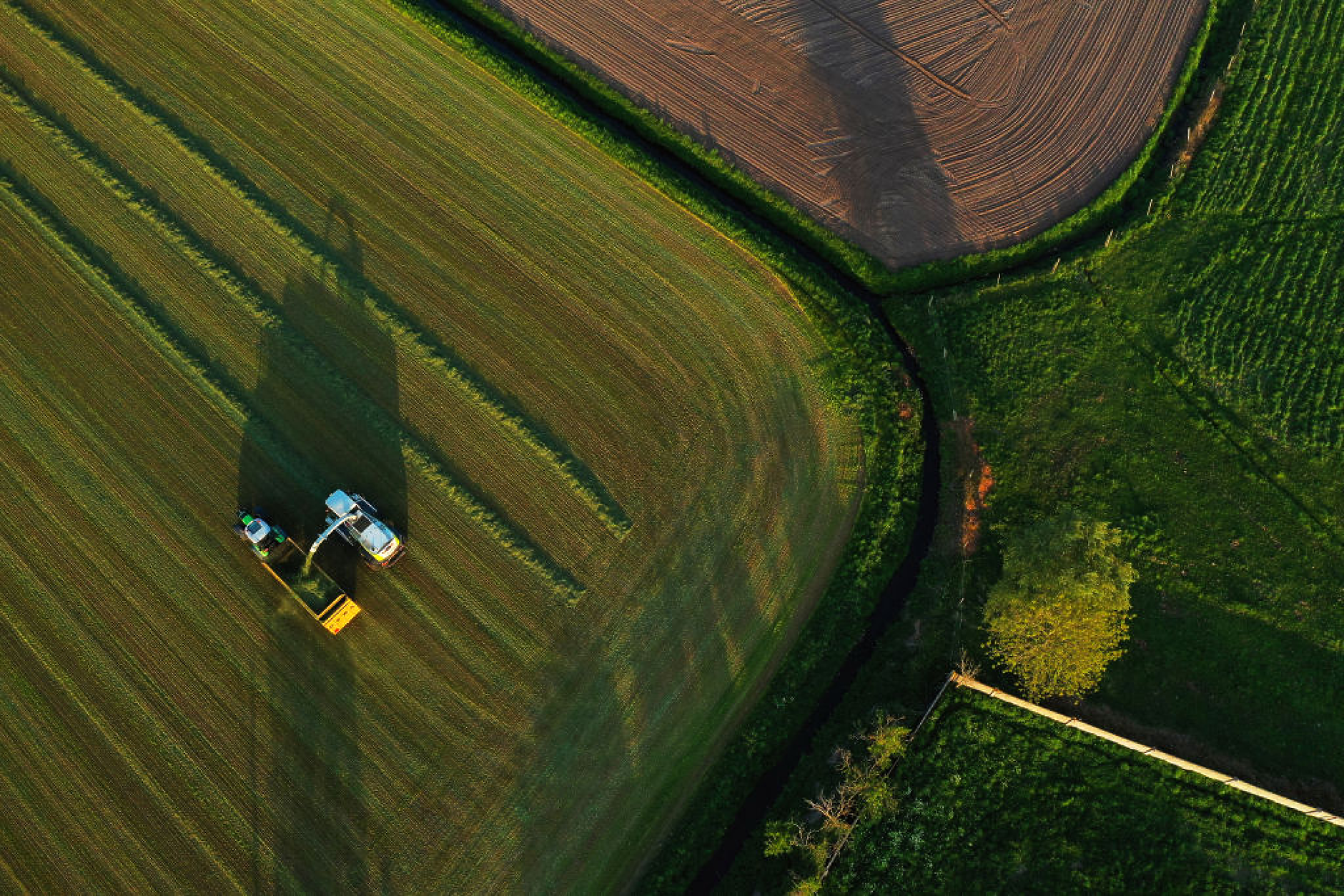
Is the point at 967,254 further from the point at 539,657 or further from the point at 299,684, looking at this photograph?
the point at 299,684

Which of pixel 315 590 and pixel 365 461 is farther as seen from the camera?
pixel 365 461

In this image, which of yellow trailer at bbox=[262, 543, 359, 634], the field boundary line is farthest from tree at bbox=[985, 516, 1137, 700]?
yellow trailer at bbox=[262, 543, 359, 634]

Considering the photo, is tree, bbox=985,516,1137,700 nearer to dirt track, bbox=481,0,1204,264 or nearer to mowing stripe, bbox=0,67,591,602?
dirt track, bbox=481,0,1204,264

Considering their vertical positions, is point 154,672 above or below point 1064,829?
below

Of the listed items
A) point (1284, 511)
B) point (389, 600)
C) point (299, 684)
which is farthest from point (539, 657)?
point (1284, 511)

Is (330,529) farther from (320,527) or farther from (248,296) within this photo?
(248,296)

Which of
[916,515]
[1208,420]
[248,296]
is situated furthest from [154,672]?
[1208,420]

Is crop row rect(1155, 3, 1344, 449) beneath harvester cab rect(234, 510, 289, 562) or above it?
above
